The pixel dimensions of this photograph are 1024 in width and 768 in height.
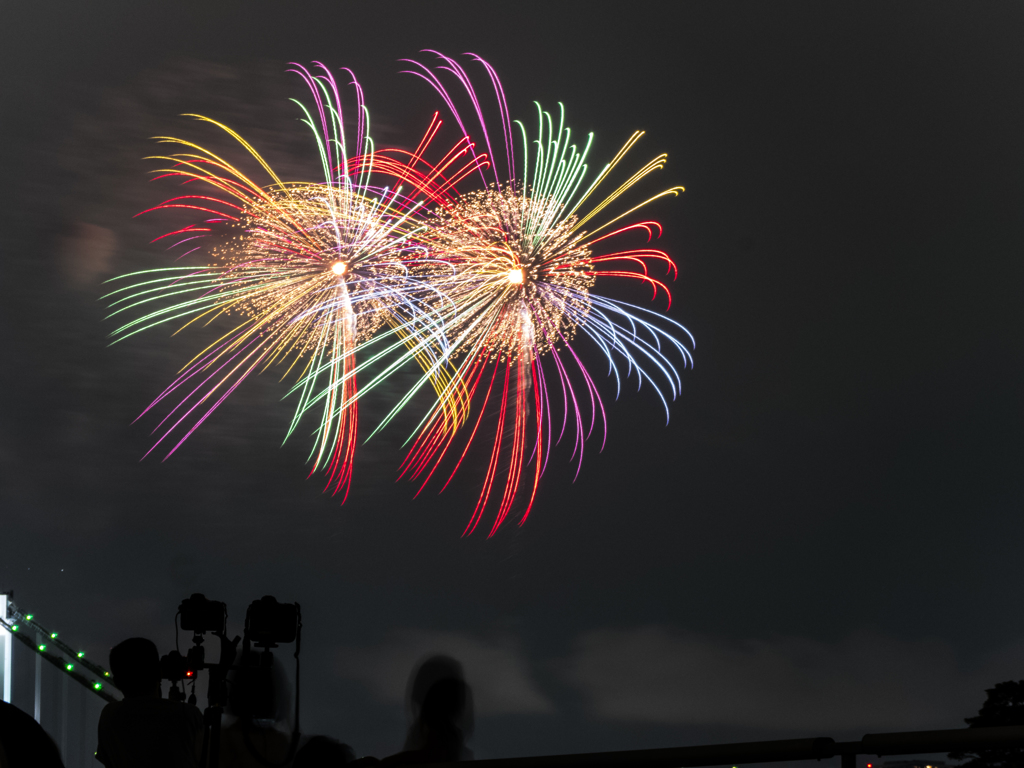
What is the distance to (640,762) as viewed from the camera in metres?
1.21

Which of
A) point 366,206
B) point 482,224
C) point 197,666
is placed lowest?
point 197,666

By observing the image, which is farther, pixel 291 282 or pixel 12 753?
pixel 291 282

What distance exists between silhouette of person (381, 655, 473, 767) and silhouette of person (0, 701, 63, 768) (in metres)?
1.11

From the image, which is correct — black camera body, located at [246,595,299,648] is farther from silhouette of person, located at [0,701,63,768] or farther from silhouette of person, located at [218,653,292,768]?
silhouette of person, located at [0,701,63,768]

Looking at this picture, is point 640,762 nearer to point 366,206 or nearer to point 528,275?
point 528,275

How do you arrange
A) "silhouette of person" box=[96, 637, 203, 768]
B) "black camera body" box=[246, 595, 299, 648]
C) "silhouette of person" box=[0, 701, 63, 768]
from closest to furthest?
"silhouette of person" box=[0, 701, 63, 768], "silhouette of person" box=[96, 637, 203, 768], "black camera body" box=[246, 595, 299, 648]

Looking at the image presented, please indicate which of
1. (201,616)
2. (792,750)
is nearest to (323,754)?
(201,616)

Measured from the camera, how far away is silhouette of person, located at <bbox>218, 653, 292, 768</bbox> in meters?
2.62

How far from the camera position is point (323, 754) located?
6.98 feet

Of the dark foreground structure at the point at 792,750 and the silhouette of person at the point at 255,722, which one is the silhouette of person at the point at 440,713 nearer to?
the silhouette of person at the point at 255,722

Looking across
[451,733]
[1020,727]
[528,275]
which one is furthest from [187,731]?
[528,275]

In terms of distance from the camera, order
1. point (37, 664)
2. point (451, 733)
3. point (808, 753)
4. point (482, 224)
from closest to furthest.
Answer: point (808, 753) < point (451, 733) < point (482, 224) < point (37, 664)

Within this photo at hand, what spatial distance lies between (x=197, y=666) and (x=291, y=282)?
6.36m

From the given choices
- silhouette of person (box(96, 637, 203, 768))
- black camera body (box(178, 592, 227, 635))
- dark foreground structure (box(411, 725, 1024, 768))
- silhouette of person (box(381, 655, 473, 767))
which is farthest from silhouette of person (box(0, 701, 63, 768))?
black camera body (box(178, 592, 227, 635))
